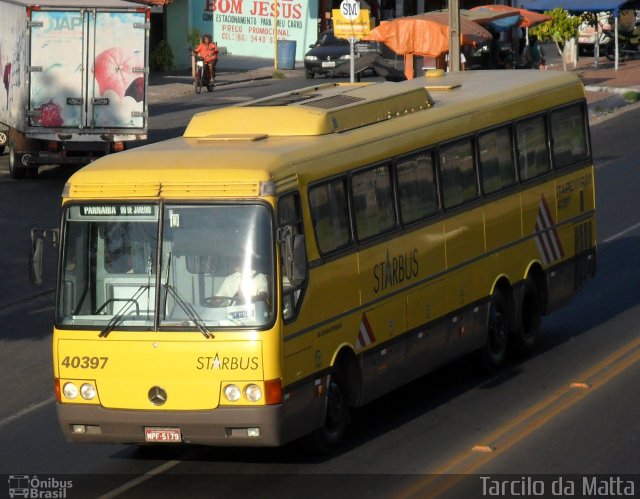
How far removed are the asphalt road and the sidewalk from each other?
23893 mm

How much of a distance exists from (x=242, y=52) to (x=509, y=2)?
17.2 m

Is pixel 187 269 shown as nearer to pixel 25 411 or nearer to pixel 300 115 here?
pixel 300 115

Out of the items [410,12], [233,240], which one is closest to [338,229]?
[233,240]

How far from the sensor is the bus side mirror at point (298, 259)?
11.4 meters

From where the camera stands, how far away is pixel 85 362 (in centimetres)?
1159

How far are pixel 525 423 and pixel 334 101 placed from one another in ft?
11.4

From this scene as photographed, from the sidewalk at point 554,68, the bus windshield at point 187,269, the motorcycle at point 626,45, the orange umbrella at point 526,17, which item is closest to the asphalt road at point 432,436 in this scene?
the bus windshield at point 187,269

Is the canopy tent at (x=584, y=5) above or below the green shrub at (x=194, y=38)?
above

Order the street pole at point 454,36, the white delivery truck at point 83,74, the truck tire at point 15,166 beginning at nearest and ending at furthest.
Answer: the white delivery truck at point 83,74, the truck tire at point 15,166, the street pole at point 454,36

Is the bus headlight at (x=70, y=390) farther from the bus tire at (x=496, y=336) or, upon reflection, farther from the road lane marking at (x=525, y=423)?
the bus tire at (x=496, y=336)

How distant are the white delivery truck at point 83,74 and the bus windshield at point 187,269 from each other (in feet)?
56.5

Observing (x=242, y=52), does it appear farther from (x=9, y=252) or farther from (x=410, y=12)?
(x=9, y=252)

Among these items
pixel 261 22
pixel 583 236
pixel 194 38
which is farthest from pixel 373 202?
pixel 261 22

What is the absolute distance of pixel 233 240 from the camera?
1141 centimetres
